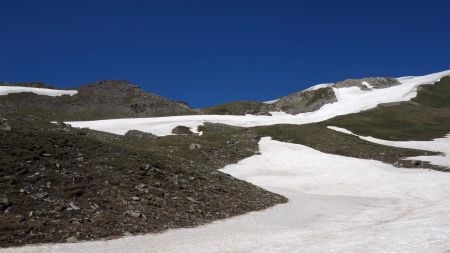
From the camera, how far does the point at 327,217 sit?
29031 mm

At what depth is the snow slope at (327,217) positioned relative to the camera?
19.6 meters

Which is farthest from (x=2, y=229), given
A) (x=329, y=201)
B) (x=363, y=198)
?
(x=363, y=198)

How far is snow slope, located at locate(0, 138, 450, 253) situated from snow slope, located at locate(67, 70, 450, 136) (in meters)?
35.2

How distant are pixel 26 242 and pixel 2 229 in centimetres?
142

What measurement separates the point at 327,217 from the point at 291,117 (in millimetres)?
83116

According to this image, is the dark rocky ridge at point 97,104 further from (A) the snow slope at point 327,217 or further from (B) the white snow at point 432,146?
(A) the snow slope at point 327,217

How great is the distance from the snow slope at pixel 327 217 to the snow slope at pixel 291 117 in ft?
116

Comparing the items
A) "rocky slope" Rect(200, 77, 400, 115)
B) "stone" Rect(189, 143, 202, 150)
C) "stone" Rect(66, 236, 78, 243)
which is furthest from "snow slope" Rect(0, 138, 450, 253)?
"rocky slope" Rect(200, 77, 400, 115)

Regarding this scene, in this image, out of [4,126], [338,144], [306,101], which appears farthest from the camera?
[306,101]

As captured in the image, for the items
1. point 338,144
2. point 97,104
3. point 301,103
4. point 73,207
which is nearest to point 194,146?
point 338,144

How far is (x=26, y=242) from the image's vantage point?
1911cm

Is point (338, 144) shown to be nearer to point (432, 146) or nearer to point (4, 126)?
point (432, 146)

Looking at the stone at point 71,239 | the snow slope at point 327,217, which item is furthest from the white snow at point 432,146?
the stone at point 71,239

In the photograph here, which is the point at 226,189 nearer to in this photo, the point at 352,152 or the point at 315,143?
the point at 352,152
